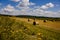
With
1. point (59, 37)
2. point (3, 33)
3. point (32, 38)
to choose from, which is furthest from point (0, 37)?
point (59, 37)

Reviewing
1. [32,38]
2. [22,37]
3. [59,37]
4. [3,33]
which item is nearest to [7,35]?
[3,33]

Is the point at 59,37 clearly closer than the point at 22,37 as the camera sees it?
No

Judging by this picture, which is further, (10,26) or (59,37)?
(59,37)

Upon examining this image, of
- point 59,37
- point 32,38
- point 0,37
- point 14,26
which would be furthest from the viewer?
point 59,37

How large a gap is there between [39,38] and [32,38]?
343mm

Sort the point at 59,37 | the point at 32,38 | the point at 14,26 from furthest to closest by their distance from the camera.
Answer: the point at 59,37, the point at 14,26, the point at 32,38

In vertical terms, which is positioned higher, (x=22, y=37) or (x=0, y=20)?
(x=0, y=20)

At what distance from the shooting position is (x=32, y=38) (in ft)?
22.1

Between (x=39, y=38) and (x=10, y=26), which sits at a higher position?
(x=10, y=26)

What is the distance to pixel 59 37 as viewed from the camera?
25.1 feet

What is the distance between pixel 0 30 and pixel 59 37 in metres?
2.95

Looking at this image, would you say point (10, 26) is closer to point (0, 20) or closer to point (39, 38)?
point (0, 20)

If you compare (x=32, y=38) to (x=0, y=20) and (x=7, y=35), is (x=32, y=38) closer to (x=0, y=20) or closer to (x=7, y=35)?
(x=7, y=35)

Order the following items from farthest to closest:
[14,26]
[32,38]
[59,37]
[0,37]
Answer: [59,37]
[14,26]
[32,38]
[0,37]
